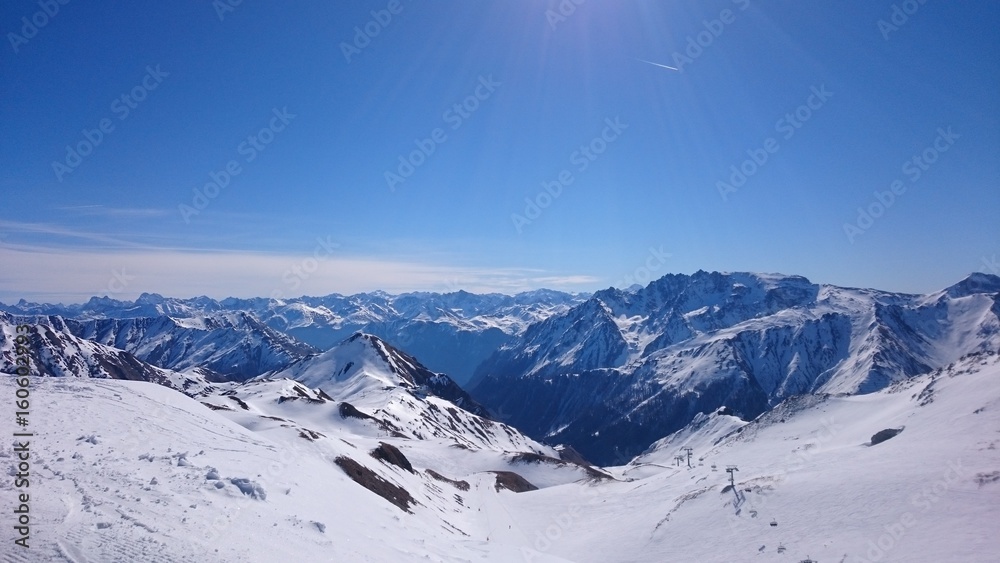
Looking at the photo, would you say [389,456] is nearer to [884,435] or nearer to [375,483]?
[375,483]

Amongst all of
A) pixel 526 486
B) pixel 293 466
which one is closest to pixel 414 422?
pixel 526 486

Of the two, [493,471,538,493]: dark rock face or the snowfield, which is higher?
the snowfield

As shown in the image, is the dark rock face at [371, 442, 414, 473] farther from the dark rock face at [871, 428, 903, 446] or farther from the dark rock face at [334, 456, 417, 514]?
the dark rock face at [871, 428, 903, 446]

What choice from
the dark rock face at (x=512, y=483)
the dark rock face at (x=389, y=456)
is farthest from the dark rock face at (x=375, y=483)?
the dark rock face at (x=512, y=483)

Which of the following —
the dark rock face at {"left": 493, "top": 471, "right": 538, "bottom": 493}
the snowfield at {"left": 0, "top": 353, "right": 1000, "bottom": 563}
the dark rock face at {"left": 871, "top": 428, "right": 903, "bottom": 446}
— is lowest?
the dark rock face at {"left": 493, "top": 471, "right": 538, "bottom": 493}

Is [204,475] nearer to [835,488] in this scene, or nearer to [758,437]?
[835,488]

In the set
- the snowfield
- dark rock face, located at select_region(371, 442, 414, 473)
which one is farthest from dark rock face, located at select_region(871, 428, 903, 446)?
dark rock face, located at select_region(371, 442, 414, 473)
